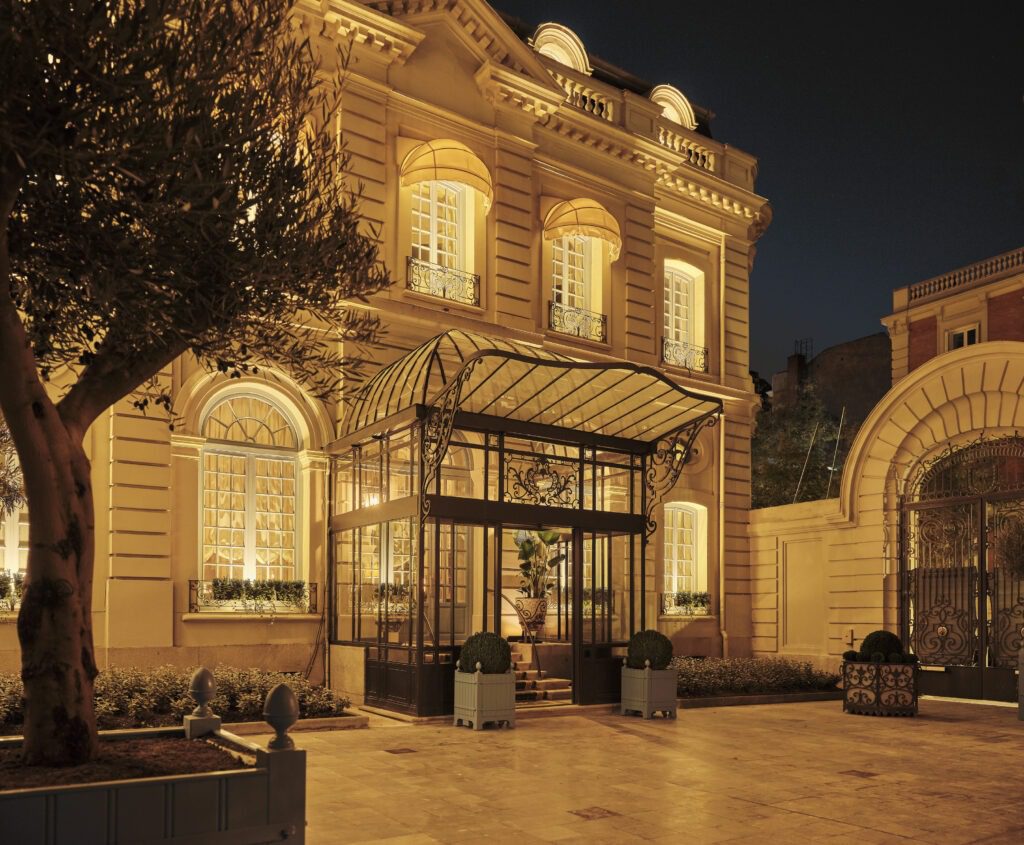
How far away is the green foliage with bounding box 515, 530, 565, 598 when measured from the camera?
1825 cm

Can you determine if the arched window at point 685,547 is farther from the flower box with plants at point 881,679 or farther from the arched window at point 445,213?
the arched window at point 445,213

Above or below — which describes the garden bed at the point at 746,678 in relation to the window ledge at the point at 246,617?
below

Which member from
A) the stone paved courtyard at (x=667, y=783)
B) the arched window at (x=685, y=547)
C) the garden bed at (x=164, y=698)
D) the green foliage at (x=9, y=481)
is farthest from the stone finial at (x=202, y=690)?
the arched window at (x=685, y=547)

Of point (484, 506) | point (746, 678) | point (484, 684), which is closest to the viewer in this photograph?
point (484, 684)

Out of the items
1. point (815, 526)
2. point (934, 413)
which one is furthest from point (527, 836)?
point (815, 526)

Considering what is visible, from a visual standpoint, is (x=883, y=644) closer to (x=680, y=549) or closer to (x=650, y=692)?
(x=650, y=692)

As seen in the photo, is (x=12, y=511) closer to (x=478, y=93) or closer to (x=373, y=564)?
(x=373, y=564)

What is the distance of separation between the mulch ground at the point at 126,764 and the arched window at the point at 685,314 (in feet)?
61.0

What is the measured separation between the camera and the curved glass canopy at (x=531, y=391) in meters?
15.5

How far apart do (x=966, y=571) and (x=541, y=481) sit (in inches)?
325

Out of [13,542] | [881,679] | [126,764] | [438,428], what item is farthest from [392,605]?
[126,764]

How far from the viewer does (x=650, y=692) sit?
1612cm

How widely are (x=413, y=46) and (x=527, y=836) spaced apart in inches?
606

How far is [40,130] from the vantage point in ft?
21.7
